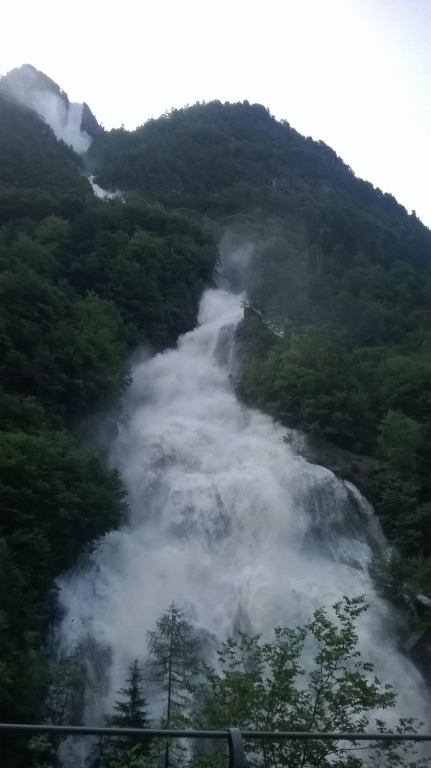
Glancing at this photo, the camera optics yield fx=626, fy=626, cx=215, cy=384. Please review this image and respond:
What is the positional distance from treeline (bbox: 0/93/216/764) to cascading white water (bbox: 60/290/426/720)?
4.78ft

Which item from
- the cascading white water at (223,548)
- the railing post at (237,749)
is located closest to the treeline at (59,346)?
the cascading white water at (223,548)

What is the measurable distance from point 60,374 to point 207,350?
12.6 metres

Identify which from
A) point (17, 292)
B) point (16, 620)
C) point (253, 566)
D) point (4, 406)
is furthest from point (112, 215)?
point (16, 620)

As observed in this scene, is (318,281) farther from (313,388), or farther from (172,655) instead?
(172,655)

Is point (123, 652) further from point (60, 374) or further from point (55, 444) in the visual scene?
point (60, 374)

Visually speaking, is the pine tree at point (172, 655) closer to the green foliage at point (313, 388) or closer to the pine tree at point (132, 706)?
the pine tree at point (132, 706)

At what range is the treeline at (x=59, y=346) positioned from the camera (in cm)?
1536

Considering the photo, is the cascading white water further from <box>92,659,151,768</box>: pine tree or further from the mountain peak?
the mountain peak

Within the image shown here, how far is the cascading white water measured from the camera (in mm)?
16656

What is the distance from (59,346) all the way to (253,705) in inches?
736

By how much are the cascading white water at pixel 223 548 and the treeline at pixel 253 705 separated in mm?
863

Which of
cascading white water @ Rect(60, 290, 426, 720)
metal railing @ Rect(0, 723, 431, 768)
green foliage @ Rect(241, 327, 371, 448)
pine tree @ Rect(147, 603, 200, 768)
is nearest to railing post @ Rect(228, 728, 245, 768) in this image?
metal railing @ Rect(0, 723, 431, 768)

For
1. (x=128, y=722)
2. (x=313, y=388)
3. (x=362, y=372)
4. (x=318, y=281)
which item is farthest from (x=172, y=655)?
(x=318, y=281)

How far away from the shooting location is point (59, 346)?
25109mm
